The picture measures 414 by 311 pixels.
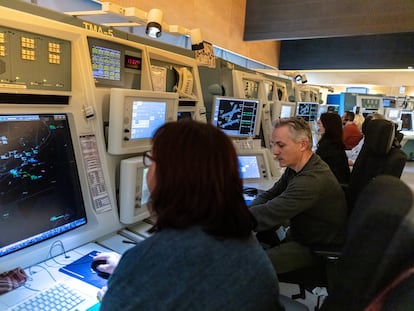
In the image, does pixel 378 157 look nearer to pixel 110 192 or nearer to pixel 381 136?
pixel 381 136

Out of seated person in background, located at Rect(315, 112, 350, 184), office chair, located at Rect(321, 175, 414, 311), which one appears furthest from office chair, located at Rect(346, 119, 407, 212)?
office chair, located at Rect(321, 175, 414, 311)

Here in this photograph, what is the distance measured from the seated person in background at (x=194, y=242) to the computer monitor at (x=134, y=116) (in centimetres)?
68

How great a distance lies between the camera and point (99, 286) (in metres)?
1.14

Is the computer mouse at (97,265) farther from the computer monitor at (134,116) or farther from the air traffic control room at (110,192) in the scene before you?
the computer monitor at (134,116)

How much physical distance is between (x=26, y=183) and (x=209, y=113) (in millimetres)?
1969

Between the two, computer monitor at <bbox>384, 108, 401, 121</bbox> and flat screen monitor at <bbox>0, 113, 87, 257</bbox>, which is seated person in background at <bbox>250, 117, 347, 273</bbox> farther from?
computer monitor at <bbox>384, 108, 401, 121</bbox>

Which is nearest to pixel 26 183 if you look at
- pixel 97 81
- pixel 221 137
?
pixel 97 81

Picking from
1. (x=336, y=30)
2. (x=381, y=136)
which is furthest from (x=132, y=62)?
(x=336, y=30)

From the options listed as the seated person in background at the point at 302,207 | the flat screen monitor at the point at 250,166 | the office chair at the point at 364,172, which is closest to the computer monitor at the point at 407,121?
the office chair at the point at 364,172

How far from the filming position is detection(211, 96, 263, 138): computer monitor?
9.33 ft

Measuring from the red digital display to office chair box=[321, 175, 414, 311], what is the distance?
1335 mm

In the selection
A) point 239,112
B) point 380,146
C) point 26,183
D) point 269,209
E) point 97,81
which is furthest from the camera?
point 239,112

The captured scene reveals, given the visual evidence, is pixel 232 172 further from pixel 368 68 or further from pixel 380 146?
pixel 368 68

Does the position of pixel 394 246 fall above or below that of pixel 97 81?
below
